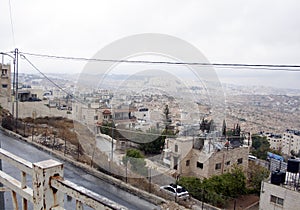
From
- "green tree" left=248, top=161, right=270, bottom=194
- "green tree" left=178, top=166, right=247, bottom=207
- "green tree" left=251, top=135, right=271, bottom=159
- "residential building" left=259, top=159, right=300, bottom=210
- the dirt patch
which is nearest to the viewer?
"green tree" left=178, top=166, right=247, bottom=207

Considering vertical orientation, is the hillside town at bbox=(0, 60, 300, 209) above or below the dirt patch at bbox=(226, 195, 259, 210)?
above

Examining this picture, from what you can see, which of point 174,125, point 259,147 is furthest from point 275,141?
point 174,125

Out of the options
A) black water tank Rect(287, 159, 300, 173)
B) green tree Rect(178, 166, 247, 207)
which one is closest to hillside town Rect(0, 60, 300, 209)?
green tree Rect(178, 166, 247, 207)

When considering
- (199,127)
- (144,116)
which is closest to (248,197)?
(199,127)

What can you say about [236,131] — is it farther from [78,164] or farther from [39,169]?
[39,169]

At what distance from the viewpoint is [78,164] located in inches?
135

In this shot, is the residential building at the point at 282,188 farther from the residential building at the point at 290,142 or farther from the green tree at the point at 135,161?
the residential building at the point at 290,142

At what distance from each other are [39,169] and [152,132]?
8648 millimetres

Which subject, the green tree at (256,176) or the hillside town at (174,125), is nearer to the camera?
the green tree at (256,176)

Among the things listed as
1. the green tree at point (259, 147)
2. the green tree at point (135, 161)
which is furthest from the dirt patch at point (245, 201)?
the green tree at point (259, 147)

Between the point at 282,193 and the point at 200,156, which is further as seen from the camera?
the point at 200,156

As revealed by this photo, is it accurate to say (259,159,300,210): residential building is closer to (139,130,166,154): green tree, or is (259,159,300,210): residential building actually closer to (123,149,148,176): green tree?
(123,149,148,176): green tree

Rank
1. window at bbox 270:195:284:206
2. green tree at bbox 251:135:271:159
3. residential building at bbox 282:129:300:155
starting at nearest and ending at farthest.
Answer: window at bbox 270:195:284:206
green tree at bbox 251:135:271:159
residential building at bbox 282:129:300:155

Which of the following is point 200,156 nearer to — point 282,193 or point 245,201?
point 245,201
